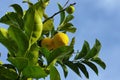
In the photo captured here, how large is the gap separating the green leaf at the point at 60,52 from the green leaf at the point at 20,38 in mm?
209

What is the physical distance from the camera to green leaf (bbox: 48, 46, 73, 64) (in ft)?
6.54

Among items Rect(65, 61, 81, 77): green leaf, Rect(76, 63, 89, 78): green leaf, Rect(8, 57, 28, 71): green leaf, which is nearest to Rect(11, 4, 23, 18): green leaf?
Rect(65, 61, 81, 77): green leaf

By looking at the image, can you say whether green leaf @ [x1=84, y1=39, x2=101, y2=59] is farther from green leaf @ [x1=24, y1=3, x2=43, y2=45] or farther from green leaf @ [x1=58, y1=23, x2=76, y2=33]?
green leaf @ [x1=24, y1=3, x2=43, y2=45]

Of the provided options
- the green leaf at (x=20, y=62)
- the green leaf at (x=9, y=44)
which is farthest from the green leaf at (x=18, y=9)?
the green leaf at (x=20, y=62)

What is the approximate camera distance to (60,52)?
6.67ft

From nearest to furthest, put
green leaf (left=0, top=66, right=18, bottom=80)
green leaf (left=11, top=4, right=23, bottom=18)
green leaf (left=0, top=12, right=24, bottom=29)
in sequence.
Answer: green leaf (left=0, top=66, right=18, bottom=80), green leaf (left=0, top=12, right=24, bottom=29), green leaf (left=11, top=4, right=23, bottom=18)

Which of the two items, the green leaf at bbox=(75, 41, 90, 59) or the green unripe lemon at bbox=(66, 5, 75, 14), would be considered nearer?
the green leaf at bbox=(75, 41, 90, 59)

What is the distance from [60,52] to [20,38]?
27 cm

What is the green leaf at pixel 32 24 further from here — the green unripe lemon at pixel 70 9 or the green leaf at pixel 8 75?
the green unripe lemon at pixel 70 9

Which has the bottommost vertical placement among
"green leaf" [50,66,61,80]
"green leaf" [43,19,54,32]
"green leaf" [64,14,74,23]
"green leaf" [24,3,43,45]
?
"green leaf" [50,66,61,80]

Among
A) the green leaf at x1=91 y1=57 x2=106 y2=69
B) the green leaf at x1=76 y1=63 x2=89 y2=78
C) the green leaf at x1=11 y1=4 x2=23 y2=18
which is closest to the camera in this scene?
the green leaf at x1=11 y1=4 x2=23 y2=18

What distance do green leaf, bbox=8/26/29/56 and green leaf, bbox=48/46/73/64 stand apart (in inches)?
8.2

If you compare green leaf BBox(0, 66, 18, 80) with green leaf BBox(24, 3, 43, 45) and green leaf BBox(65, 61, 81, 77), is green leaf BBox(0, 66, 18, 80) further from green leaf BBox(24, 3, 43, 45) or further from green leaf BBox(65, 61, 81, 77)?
green leaf BBox(65, 61, 81, 77)

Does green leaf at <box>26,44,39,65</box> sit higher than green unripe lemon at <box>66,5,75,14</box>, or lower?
lower
